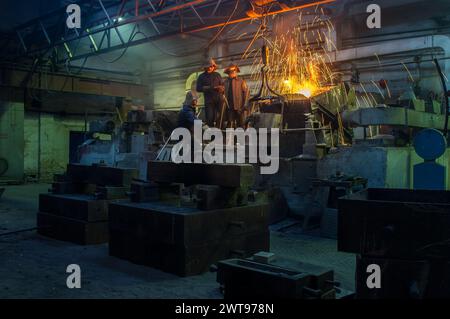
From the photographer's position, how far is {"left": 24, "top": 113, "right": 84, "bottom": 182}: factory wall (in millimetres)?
15234

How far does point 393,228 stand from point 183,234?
2058 millimetres

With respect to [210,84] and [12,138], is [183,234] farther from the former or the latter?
[12,138]

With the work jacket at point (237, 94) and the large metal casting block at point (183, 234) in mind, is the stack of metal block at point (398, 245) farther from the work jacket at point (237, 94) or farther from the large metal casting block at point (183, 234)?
the work jacket at point (237, 94)

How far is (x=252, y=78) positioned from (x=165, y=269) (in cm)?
989

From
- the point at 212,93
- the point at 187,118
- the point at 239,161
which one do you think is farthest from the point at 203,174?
the point at 212,93

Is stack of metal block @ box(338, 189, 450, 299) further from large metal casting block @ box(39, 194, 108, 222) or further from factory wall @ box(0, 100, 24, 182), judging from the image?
factory wall @ box(0, 100, 24, 182)

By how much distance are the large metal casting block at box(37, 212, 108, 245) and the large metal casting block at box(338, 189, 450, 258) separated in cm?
365

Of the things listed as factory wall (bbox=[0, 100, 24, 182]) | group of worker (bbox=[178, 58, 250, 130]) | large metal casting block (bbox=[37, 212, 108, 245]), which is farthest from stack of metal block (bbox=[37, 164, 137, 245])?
factory wall (bbox=[0, 100, 24, 182])

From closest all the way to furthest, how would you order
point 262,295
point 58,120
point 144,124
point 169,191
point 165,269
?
point 262,295 < point 165,269 < point 169,191 < point 144,124 < point 58,120

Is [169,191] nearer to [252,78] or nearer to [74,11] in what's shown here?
[74,11]

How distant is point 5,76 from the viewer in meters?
13.7

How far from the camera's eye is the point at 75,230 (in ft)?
18.6

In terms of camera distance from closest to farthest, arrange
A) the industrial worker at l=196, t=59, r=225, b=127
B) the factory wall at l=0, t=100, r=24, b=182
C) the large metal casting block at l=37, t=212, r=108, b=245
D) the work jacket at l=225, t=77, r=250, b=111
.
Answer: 1. the large metal casting block at l=37, t=212, r=108, b=245
2. the work jacket at l=225, t=77, r=250, b=111
3. the industrial worker at l=196, t=59, r=225, b=127
4. the factory wall at l=0, t=100, r=24, b=182
